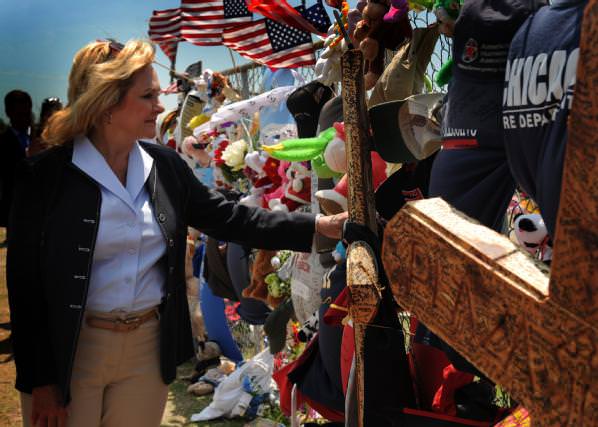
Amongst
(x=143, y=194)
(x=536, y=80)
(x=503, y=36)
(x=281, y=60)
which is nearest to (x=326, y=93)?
(x=281, y=60)

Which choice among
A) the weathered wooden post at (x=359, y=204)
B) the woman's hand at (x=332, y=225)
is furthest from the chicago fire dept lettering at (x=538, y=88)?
the woman's hand at (x=332, y=225)

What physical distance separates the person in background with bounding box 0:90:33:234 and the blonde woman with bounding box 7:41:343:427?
2.01 metres

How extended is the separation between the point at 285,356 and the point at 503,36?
2501 mm

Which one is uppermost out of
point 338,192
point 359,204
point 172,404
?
point 359,204

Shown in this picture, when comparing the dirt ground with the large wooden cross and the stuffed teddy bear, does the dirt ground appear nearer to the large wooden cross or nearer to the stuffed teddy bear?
the stuffed teddy bear

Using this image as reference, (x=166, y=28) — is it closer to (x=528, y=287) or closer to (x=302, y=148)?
(x=302, y=148)

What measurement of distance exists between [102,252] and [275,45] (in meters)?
1.99

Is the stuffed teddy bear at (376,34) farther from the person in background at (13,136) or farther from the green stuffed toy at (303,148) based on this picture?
the person in background at (13,136)

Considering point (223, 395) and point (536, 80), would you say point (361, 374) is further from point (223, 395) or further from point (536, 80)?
point (223, 395)

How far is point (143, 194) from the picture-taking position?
72.3 inches

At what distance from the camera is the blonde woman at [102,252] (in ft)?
5.54

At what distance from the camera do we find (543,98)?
0.92 metres

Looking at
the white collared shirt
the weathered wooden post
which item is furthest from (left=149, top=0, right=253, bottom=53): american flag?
the weathered wooden post

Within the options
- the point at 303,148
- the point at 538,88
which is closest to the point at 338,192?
the point at 303,148
